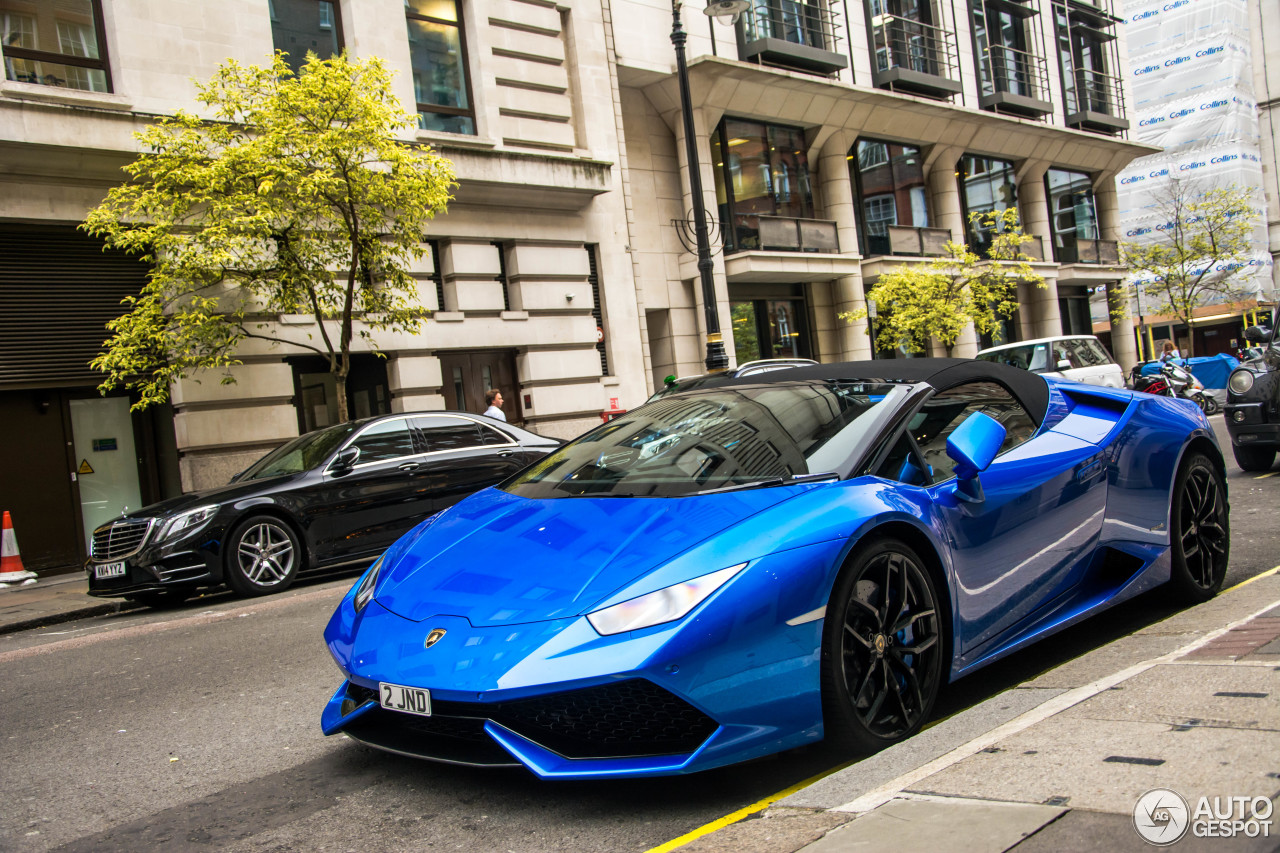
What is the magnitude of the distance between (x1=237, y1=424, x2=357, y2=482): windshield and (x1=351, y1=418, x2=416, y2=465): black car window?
0.17 metres

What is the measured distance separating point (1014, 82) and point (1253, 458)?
83.9ft

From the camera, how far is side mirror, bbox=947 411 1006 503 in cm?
356

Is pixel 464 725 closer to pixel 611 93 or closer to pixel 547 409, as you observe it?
pixel 547 409

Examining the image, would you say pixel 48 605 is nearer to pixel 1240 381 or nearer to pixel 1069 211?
pixel 1240 381

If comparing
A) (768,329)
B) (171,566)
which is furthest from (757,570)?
(768,329)

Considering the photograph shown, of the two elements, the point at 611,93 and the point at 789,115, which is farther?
the point at 789,115

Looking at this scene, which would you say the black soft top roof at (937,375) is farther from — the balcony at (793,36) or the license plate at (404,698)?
the balcony at (793,36)

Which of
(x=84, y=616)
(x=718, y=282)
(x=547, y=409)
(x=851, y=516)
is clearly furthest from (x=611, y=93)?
(x=851, y=516)

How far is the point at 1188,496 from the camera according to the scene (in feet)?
16.0

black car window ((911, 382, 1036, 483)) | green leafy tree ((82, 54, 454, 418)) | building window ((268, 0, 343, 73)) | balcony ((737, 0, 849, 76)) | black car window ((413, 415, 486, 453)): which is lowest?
black car window ((911, 382, 1036, 483))

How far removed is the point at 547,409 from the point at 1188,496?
→ 1502 centimetres

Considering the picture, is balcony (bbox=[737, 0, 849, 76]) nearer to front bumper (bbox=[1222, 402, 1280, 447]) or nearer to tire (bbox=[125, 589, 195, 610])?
front bumper (bbox=[1222, 402, 1280, 447])

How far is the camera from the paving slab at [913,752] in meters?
2.66

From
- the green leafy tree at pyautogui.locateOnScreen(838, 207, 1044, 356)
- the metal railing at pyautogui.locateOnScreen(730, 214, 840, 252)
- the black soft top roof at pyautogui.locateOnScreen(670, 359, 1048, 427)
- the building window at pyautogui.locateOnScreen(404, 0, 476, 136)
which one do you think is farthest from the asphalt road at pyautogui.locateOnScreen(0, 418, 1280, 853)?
the green leafy tree at pyautogui.locateOnScreen(838, 207, 1044, 356)
